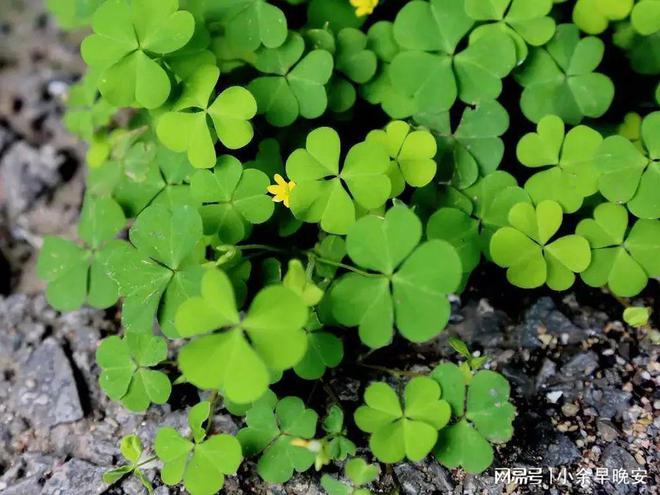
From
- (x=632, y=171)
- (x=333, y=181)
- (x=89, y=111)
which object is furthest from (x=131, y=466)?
(x=632, y=171)

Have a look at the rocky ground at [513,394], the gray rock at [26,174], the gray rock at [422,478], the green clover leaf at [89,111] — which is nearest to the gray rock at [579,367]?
the rocky ground at [513,394]

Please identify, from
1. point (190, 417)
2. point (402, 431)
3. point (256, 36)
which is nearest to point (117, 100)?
point (256, 36)

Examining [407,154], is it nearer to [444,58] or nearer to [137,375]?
[444,58]

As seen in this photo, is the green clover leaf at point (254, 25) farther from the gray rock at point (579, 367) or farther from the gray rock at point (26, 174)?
the gray rock at point (579, 367)

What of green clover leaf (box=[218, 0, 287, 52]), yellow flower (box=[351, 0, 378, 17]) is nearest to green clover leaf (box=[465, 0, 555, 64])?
yellow flower (box=[351, 0, 378, 17])

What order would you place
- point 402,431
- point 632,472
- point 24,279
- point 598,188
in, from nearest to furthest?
point 402,431 < point 632,472 < point 598,188 < point 24,279

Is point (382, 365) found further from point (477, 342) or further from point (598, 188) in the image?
point (598, 188)
